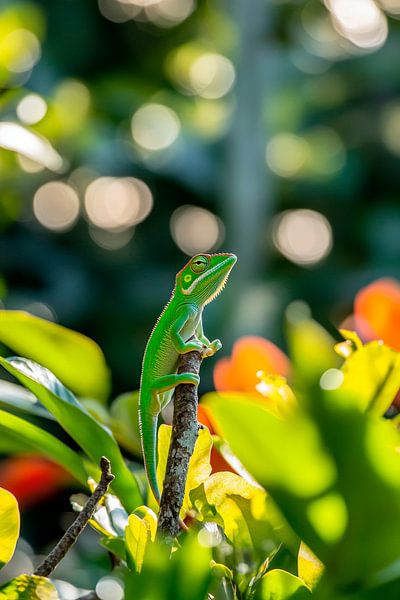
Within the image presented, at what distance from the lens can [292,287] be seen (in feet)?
7.47

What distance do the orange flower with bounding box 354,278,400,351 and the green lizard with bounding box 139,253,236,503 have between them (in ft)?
0.19

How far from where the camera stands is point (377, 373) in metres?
0.27

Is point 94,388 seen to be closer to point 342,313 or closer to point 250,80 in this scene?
point 342,313

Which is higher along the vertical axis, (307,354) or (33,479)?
(307,354)

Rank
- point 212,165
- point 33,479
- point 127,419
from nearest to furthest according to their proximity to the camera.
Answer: point 127,419 < point 33,479 < point 212,165

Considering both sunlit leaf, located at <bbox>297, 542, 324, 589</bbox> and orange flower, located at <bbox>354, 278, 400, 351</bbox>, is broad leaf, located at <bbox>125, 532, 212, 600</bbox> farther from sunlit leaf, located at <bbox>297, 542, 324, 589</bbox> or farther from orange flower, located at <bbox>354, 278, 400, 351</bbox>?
orange flower, located at <bbox>354, 278, 400, 351</bbox>

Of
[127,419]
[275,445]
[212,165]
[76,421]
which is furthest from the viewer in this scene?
[212,165]

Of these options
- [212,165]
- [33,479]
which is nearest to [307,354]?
[33,479]

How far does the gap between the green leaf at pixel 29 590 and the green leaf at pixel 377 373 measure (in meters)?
0.09

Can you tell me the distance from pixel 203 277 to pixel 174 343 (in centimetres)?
7

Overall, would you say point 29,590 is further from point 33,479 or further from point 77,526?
point 33,479

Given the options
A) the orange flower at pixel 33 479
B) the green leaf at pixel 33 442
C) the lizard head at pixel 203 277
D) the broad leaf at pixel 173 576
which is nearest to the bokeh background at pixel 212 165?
the orange flower at pixel 33 479

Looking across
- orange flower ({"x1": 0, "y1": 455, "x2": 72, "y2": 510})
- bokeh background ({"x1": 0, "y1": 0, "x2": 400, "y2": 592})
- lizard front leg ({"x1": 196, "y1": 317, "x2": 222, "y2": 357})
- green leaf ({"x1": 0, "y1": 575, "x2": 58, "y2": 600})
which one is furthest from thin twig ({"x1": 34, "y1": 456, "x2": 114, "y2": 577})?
bokeh background ({"x1": 0, "y1": 0, "x2": 400, "y2": 592})

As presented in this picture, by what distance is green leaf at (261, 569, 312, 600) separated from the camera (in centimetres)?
22
